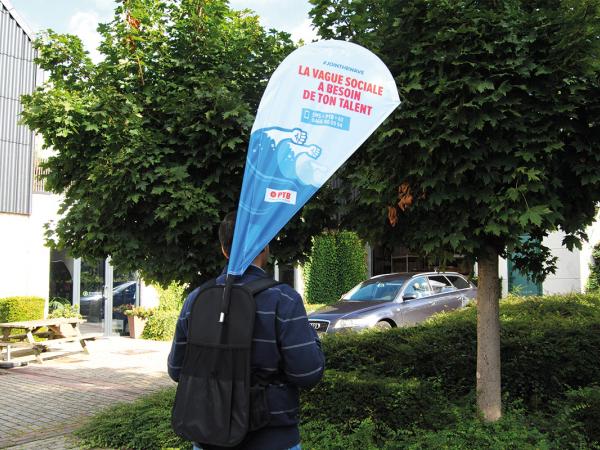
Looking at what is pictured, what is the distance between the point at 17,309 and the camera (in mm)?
13188

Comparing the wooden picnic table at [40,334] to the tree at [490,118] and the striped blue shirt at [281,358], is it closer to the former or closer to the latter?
the tree at [490,118]

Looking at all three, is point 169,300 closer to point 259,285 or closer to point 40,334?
point 40,334

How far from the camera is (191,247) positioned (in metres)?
5.14

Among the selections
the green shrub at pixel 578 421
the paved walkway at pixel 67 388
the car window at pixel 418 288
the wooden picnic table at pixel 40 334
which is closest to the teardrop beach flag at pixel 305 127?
the green shrub at pixel 578 421

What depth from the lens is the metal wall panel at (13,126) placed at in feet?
47.6

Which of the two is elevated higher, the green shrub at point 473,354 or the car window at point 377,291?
the car window at point 377,291

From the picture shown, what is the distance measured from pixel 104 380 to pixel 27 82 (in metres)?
9.37

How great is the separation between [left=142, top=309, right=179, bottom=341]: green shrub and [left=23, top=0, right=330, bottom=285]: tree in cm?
931

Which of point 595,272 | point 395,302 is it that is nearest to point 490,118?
point 395,302

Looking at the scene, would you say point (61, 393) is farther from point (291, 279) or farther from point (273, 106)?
point (291, 279)

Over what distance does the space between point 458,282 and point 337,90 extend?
10085 mm

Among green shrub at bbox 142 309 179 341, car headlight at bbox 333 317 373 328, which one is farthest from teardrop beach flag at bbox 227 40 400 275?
green shrub at bbox 142 309 179 341

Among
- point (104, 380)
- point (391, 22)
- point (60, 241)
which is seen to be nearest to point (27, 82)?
point (104, 380)

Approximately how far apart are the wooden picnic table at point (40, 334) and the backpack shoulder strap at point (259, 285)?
9.51m
